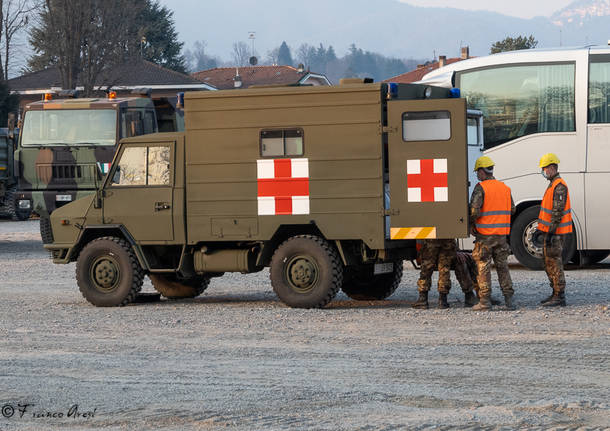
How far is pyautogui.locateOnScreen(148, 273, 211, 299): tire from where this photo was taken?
15.7 m

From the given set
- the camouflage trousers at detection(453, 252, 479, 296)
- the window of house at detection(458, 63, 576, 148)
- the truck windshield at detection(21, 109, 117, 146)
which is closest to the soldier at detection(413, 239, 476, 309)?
the camouflage trousers at detection(453, 252, 479, 296)

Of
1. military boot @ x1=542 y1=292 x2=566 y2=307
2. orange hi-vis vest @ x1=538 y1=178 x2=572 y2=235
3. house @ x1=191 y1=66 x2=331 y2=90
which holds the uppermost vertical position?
house @ x1=191 y1=66 x2=331 y2=90

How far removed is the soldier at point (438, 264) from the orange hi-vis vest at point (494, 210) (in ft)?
1.49

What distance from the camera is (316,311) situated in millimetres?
13547

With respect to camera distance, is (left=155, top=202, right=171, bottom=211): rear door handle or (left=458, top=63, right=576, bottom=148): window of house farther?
(left=458, top=63, right=576, bottom=148): window of house

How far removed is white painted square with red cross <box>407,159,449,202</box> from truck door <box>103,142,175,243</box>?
316 cm

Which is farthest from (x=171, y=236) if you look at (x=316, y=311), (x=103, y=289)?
(x=316, y=311)

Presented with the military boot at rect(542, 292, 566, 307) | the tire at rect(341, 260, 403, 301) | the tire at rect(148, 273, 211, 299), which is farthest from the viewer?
the tire at rect(148, 273, 211, 299)

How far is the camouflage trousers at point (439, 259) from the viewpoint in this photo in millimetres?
13648

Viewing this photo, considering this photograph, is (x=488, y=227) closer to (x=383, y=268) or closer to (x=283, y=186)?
(x=383, y=268)

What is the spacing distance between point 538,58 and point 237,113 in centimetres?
744

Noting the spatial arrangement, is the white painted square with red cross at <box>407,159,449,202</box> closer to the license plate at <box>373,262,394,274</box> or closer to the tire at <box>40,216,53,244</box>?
the license plate at <box>373,262,394,274</box>

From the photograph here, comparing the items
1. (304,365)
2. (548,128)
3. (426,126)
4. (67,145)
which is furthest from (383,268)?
(67,145)

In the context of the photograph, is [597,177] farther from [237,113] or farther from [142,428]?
[142,428]
